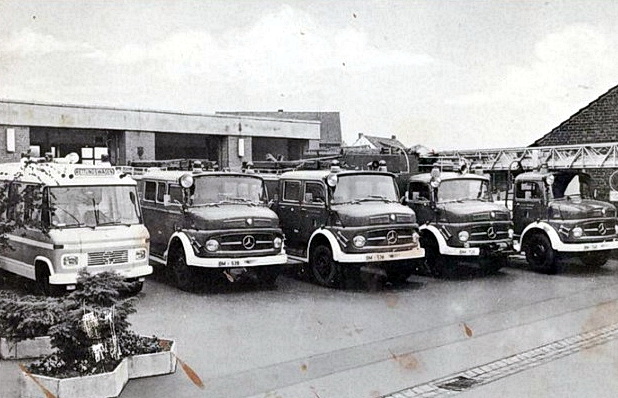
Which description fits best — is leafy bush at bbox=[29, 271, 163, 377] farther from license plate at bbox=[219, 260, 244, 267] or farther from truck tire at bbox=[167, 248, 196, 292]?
truck tire at bbox=[167, 248, 196, 292]

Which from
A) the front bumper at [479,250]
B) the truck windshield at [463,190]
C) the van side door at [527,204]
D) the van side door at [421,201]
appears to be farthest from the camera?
the van side door at [527,204]

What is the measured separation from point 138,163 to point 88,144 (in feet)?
20.6

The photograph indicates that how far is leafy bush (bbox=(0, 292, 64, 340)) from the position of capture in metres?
6.82

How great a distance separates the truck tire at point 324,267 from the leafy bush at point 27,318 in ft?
15.9

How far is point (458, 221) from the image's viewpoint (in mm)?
12016

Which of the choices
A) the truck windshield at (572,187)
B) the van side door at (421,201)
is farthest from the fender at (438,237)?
the truck windshield at (572,187)

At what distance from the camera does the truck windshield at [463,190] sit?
12.7m

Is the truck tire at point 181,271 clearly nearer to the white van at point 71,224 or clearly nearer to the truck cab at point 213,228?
the truck cab at point 213,228

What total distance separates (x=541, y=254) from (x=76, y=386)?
9.76m

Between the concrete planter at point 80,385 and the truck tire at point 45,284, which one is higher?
the truck tire at point 45,284

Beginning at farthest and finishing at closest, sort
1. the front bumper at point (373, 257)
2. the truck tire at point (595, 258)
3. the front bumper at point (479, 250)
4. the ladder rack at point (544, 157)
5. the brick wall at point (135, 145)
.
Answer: the brick wall at point (135, 145) → the ladder rack at point (544, 157) → the truck tire at point (595, 258) → the front bumper at point (479, 250) → the front bumper at point (373, 257)

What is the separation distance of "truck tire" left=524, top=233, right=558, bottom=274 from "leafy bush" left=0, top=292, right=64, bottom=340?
358 inches

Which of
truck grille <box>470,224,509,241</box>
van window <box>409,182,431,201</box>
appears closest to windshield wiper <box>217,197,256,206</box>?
van window <box>409,182,431,201</box>

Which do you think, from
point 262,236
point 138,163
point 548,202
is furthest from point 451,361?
point 138,163
